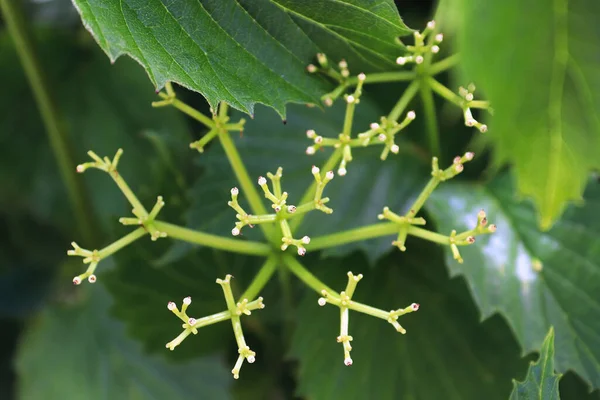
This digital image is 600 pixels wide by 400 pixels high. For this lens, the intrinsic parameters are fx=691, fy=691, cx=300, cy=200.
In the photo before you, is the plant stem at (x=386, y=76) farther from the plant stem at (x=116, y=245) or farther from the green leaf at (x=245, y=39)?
the plant stem at (x=116, y=245)

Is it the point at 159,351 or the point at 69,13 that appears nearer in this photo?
the point at 159,351

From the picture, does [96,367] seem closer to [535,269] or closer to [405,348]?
[405,348]

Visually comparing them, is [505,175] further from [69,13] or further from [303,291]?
[69,13]

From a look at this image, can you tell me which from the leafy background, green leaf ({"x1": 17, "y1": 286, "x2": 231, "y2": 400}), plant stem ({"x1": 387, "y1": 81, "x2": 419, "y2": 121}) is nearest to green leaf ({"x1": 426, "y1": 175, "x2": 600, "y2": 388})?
the leafy background

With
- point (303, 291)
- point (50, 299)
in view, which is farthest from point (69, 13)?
point (303, 291)

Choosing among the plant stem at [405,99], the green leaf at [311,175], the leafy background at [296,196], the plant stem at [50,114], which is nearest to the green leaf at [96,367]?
the leafy background at [296,196]

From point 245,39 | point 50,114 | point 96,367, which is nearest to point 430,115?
point 245,39
